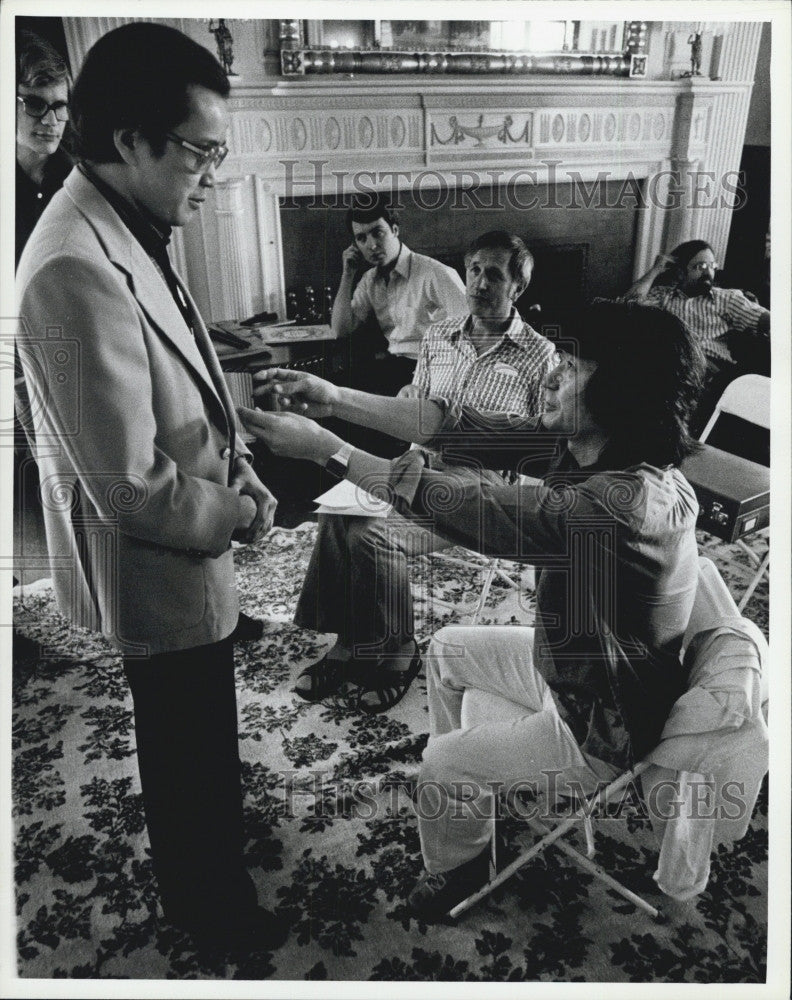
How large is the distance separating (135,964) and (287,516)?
959mm

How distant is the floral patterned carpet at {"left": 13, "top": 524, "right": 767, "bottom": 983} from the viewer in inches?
64.2

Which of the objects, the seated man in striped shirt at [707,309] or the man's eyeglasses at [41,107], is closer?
the man's eyeglasses at [41,107]

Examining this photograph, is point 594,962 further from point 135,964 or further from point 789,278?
point 789,278

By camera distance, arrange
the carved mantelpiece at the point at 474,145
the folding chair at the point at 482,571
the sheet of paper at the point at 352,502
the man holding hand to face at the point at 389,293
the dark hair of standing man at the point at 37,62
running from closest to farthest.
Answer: the dark hair of standing man at the point at 37,62 → the carved mantelpiece at the point at 474,145 → the man holding hand to face at the point at 389,293 → the sheet of paper at the point at 352,502 → the folding chair at the point at 482,571

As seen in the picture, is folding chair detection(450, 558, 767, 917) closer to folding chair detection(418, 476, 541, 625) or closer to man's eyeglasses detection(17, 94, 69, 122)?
folding chair detection(418, 476, 541, 625)

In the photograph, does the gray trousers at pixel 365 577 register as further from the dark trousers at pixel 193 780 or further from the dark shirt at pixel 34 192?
the dark shirt at pixel 34 192

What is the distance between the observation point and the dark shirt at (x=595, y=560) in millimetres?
1438

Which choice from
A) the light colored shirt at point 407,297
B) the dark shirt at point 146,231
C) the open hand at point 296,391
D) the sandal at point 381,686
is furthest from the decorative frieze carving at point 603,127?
the sandal at point 381,686

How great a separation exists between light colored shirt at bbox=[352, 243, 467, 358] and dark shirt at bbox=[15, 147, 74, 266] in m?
0.58

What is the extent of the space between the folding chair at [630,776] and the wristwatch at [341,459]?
608 millimetres

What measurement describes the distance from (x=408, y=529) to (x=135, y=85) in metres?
1.09

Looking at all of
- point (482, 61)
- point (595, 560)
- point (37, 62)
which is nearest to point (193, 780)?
point (595, 560)

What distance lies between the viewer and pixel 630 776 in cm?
155

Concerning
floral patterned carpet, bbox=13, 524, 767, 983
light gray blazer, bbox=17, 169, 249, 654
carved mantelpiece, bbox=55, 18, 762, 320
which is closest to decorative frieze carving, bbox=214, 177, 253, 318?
carved mantelpiece, bbox=55, 18, 762, 320
